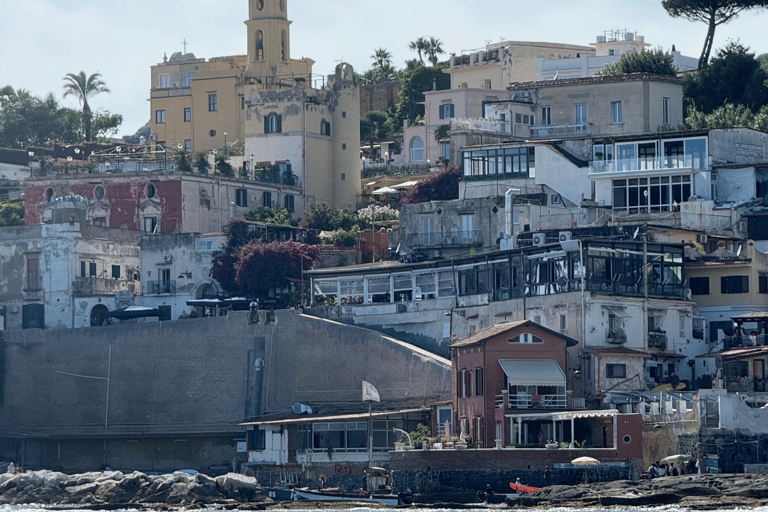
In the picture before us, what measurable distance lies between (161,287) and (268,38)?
25.1 m

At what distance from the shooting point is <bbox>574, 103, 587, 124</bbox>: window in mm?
99250

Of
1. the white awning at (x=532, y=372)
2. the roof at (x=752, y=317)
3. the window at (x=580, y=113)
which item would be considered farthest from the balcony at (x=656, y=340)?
the window at (x=580, y=113)

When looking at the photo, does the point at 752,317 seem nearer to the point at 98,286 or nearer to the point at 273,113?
the point at 98,286

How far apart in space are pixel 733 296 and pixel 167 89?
51.3 m

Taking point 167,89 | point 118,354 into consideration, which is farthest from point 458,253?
point 167,89


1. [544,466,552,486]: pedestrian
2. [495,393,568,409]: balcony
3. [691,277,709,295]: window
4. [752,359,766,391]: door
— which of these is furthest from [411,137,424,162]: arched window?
[544,466,552,486]: pedestrian

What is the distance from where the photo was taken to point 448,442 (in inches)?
2729

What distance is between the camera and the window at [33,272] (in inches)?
3637

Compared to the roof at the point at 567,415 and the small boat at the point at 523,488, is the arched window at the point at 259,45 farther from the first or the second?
the small boat at the point at 523,488

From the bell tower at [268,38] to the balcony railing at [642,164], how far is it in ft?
98.0

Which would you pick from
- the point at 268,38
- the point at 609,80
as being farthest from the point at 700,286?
the point at 268,38

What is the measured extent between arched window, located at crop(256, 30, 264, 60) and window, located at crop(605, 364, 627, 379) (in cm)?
4633

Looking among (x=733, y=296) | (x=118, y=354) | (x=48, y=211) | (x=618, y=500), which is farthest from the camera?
(x=48, y=211)

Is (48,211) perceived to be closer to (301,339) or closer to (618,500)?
(301,339)
